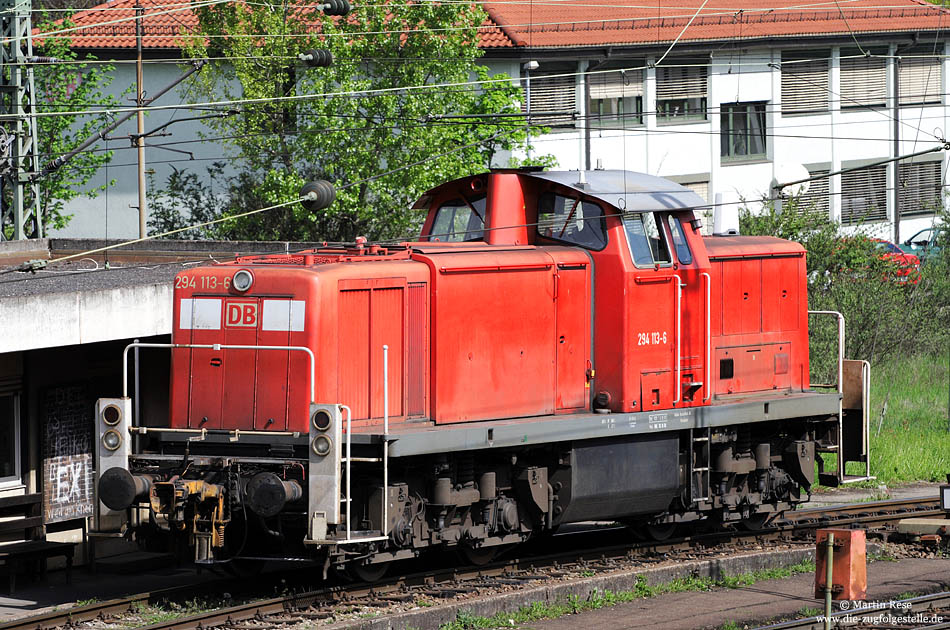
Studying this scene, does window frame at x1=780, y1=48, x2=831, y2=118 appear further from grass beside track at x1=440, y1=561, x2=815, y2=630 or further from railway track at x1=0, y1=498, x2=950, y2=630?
grass beside track at x1=440, y1=561, x2=815, y2=630

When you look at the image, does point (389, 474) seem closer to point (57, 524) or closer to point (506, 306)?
point (506, 306)

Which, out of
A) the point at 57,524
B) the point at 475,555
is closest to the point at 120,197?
the point at 57,524

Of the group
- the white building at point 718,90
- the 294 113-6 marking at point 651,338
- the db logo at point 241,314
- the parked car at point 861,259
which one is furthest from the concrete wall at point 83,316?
the white building at point 718,90

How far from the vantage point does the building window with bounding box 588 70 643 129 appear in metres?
37.8

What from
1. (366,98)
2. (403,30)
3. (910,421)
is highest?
(403,30)

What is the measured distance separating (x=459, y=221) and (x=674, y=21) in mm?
27301

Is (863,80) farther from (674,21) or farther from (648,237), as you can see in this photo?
(648,237)

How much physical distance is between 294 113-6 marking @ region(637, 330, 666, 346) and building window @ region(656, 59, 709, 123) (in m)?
25.9

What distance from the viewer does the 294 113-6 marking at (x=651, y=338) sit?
42.5 ft

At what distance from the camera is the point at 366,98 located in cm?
2662

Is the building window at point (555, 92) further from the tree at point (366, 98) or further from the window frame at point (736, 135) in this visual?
the tree at point (366, 98)

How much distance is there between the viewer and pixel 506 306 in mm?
12219

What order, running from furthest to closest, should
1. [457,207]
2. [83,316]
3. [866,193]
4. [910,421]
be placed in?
1. [866,193]
2. [910,421]
3. [457,207]
4. [83,316]

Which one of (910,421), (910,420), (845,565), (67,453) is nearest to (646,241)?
(845,565)
